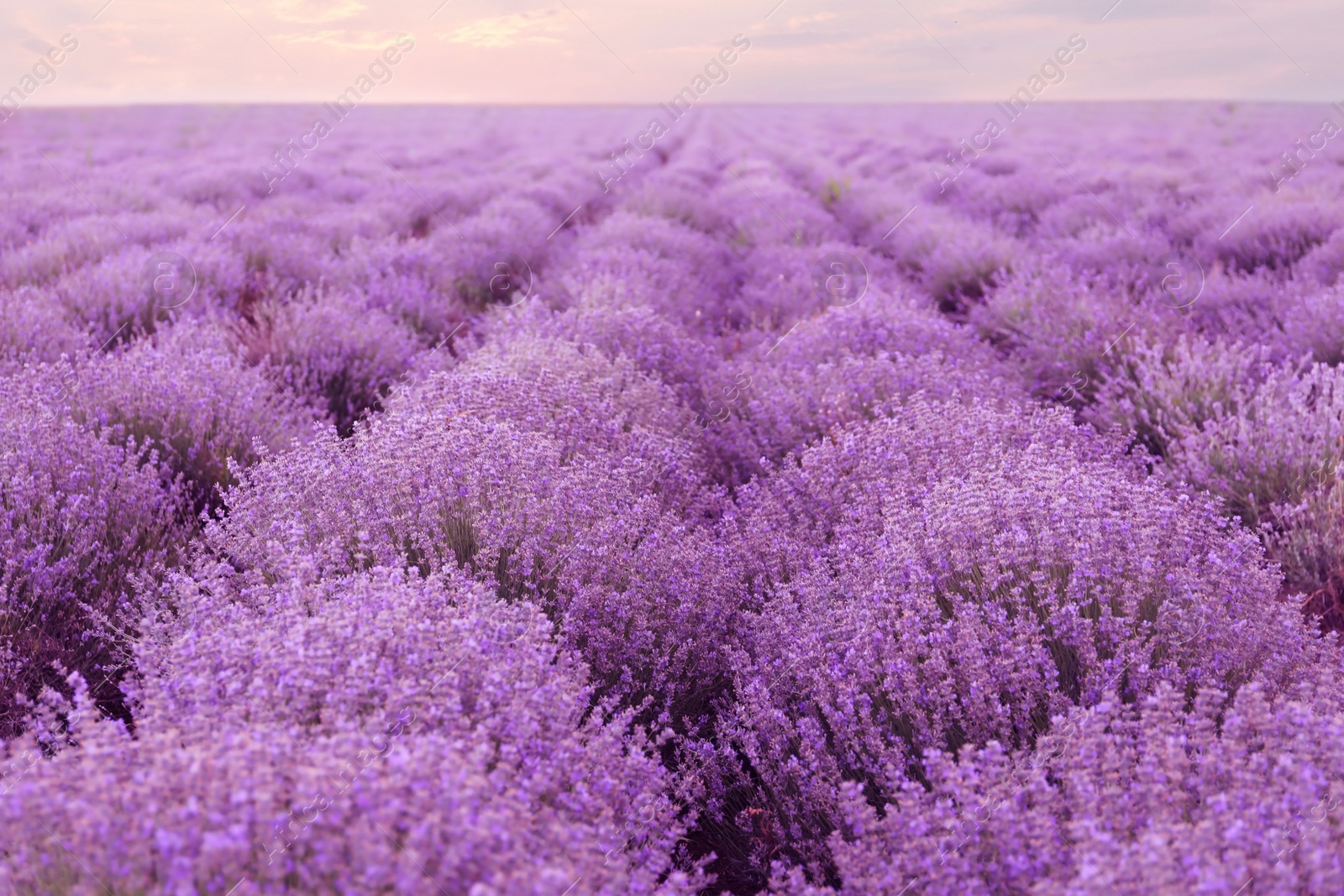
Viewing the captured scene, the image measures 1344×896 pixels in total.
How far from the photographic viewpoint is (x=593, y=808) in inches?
64.4

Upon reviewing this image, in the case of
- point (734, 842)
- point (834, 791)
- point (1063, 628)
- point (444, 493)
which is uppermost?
point (444, 493)

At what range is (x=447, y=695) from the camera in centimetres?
167

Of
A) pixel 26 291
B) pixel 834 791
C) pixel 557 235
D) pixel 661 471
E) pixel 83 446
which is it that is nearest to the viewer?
pixel 834 791

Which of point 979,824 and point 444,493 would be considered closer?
point 979,824

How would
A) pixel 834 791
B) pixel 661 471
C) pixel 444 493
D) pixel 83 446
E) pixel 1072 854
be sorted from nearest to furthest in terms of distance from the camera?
pixel 1072 854 < pixel 834 791 < pixel 444 493 < pixel 83 446 < pixel 661 471

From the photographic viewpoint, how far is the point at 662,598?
2.51 meters

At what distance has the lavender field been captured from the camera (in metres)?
1.38

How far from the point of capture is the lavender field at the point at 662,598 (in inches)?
54.2

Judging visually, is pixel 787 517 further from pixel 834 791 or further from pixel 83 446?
pixel 83 446

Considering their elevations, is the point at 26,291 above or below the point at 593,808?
above

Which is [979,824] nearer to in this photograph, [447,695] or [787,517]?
[447,695]

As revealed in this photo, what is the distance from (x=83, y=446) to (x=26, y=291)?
10.3ft

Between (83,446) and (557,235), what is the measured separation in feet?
22.3

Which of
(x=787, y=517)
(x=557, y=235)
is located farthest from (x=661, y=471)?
(x=557, y=235)
